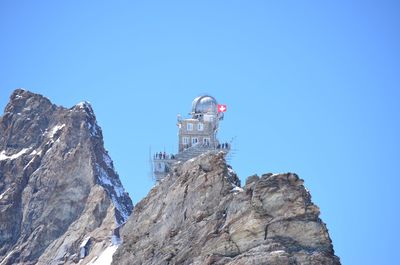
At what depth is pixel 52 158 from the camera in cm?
19975

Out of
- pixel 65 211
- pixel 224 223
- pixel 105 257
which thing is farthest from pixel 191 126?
pixel 224 223

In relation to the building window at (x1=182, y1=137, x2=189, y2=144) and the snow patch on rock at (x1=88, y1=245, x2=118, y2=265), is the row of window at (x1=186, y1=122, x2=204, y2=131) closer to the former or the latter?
the building window at (x1=182, y1=137, x2=189, y2=144)

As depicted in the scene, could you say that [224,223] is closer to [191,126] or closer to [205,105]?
[191,126]

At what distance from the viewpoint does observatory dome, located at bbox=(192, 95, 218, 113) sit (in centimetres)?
17312

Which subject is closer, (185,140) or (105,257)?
(185,140)

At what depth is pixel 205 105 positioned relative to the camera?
17350 centimetres

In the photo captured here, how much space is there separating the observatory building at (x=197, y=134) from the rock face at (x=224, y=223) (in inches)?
1229

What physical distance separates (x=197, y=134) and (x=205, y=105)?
4.54 meters

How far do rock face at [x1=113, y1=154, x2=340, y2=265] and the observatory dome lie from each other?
37612mm

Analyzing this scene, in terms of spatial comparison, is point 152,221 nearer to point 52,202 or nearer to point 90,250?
point 90,250

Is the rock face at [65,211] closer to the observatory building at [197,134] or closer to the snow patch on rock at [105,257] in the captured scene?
the snow patch on rock at [105,257]

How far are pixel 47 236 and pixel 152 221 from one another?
5995cm

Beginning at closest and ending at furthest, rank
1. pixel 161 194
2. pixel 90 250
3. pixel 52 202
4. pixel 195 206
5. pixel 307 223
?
pixel 307 223 → pixel 195 206 → pixel 161 194 → pixel 90 250 → pixel 52 202

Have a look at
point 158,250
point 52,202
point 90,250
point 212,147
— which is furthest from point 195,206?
point 52,202
